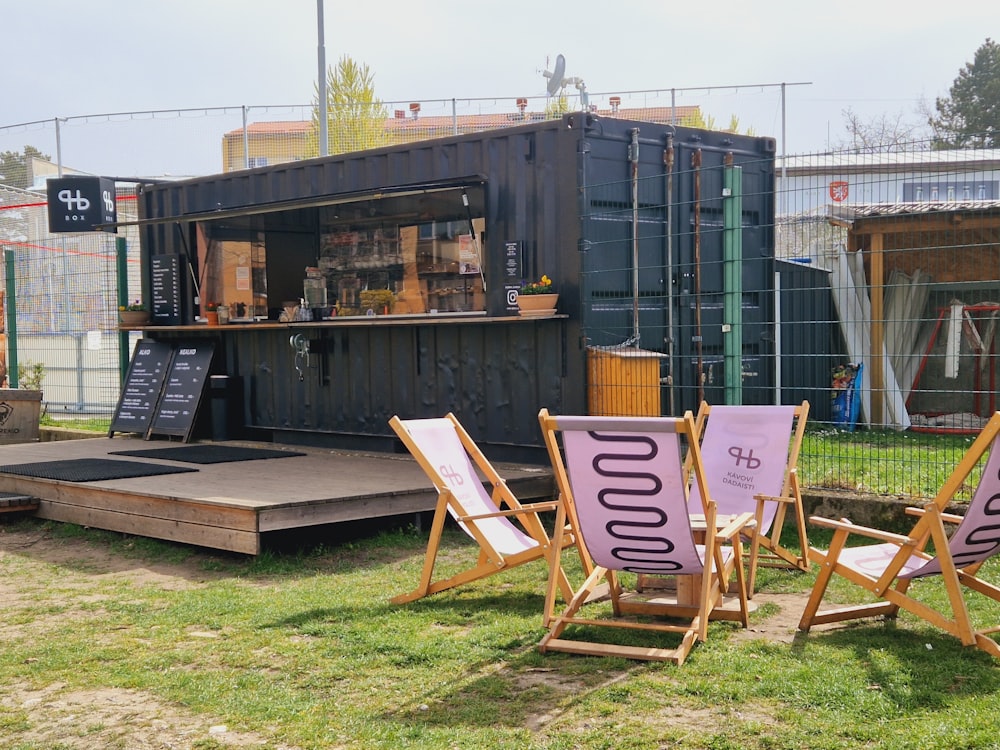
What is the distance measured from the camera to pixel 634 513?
4.63 m

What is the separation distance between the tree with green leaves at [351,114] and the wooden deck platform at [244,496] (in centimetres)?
1531

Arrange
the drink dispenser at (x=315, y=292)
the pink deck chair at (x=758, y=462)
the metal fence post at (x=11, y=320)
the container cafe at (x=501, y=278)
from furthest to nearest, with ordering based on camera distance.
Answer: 1. the metal fence post at (x=11, y=320)
2. the drink dispenser at (x=315, y=292)
3. the container cafe at (x=501, y=278)
4. the pink deck chair at (x=758, y=462)

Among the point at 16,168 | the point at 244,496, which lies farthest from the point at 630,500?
the point at 16,168

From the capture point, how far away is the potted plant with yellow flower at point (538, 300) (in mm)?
8320

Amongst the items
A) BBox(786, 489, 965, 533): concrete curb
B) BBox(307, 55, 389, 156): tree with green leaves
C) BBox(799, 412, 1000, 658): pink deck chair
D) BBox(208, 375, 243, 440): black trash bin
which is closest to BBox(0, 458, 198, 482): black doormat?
BBox(208, 375, 243, 440): black trash bin

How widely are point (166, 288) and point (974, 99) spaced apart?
124ft

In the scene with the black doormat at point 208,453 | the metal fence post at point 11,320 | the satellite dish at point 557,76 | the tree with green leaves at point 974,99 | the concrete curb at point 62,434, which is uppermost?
the tree with green leaves at point 974,99

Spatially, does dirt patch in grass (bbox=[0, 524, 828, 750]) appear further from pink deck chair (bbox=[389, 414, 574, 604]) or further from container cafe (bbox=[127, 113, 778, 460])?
container cafe (bbox=[127, 113, 778, 460])

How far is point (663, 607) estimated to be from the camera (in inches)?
202

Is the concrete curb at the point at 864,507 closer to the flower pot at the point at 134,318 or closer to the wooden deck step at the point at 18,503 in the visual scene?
the wooden deck step at the point at 18,503

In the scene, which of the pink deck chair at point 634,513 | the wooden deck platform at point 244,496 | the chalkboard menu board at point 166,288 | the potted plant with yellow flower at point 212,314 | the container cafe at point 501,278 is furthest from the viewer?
the chalkboard menu board at point 166,288

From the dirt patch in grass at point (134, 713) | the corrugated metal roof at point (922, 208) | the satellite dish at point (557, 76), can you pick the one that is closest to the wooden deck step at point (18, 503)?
the dirt patch in grass at point (134, 713)

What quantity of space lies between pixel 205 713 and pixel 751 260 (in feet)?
21.5

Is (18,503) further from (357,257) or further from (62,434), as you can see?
A: (62,434)
